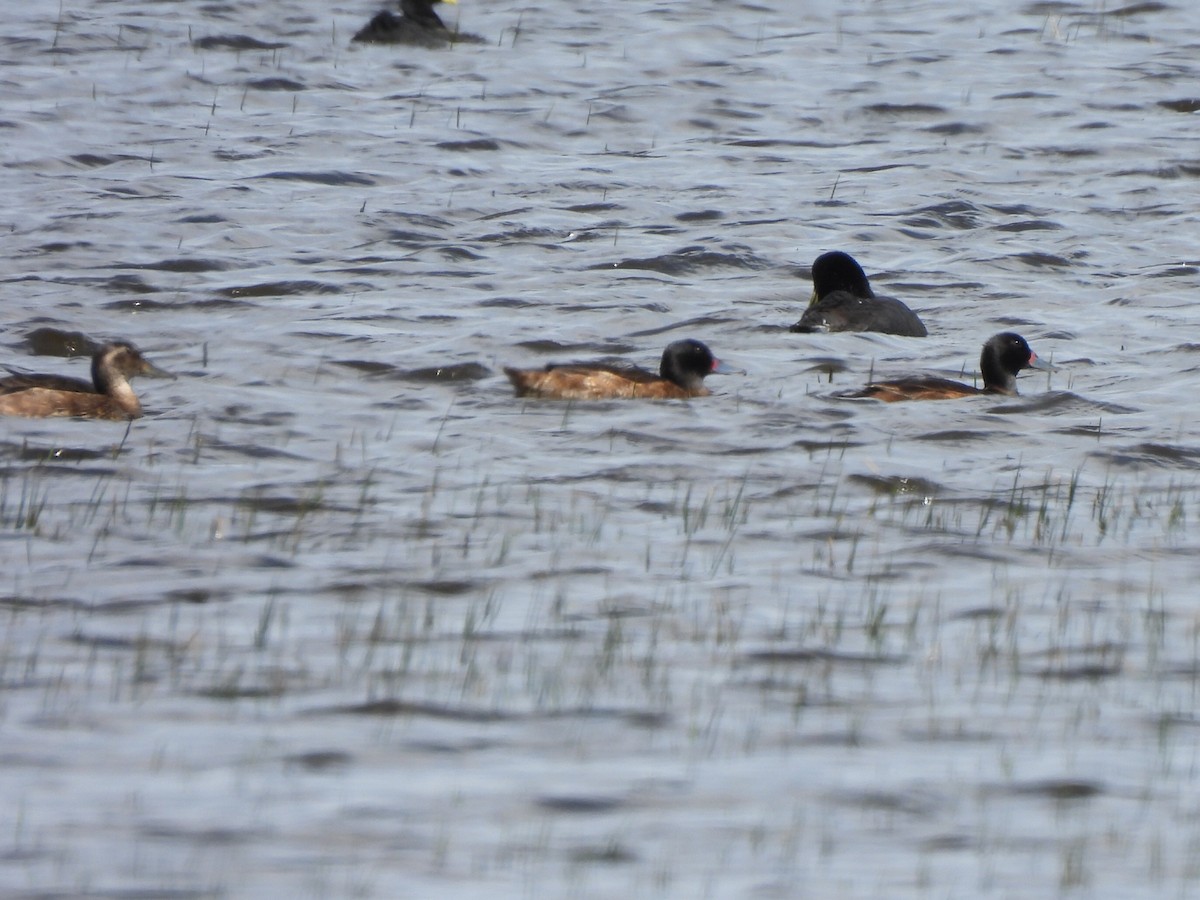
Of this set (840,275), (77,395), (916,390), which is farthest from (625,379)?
(840,275)

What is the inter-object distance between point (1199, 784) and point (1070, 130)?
→ 16.6m

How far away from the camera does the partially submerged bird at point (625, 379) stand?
1210 centimetres

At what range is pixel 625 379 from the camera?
12.3 meters

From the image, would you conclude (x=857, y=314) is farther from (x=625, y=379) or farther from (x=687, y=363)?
(x=625, y=379)

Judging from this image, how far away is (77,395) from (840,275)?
5.77 meters

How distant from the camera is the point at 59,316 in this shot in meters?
14.7

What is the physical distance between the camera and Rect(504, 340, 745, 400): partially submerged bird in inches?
476

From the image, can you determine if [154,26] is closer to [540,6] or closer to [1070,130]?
[540,6]

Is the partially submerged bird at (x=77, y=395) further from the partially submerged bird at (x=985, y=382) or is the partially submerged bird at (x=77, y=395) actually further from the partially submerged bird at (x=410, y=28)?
the partially submerged bird at (x=410, y=28)

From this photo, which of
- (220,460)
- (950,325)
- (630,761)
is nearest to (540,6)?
(950,325)

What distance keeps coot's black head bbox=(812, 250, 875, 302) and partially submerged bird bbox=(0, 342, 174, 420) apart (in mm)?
5372

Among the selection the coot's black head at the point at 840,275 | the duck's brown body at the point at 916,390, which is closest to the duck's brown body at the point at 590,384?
the duck's brown body at the point at 916,390

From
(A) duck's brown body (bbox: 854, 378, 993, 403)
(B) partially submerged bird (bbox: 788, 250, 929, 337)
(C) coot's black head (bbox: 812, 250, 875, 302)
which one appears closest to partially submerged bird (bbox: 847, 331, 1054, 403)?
(A) duck's brown body (bbox: 854, 378, 993, 403)

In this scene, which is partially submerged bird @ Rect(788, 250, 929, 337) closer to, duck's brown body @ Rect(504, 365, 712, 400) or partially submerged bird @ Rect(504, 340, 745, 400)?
partially submerged bird @ Rect(504, 340, 745, 400)
